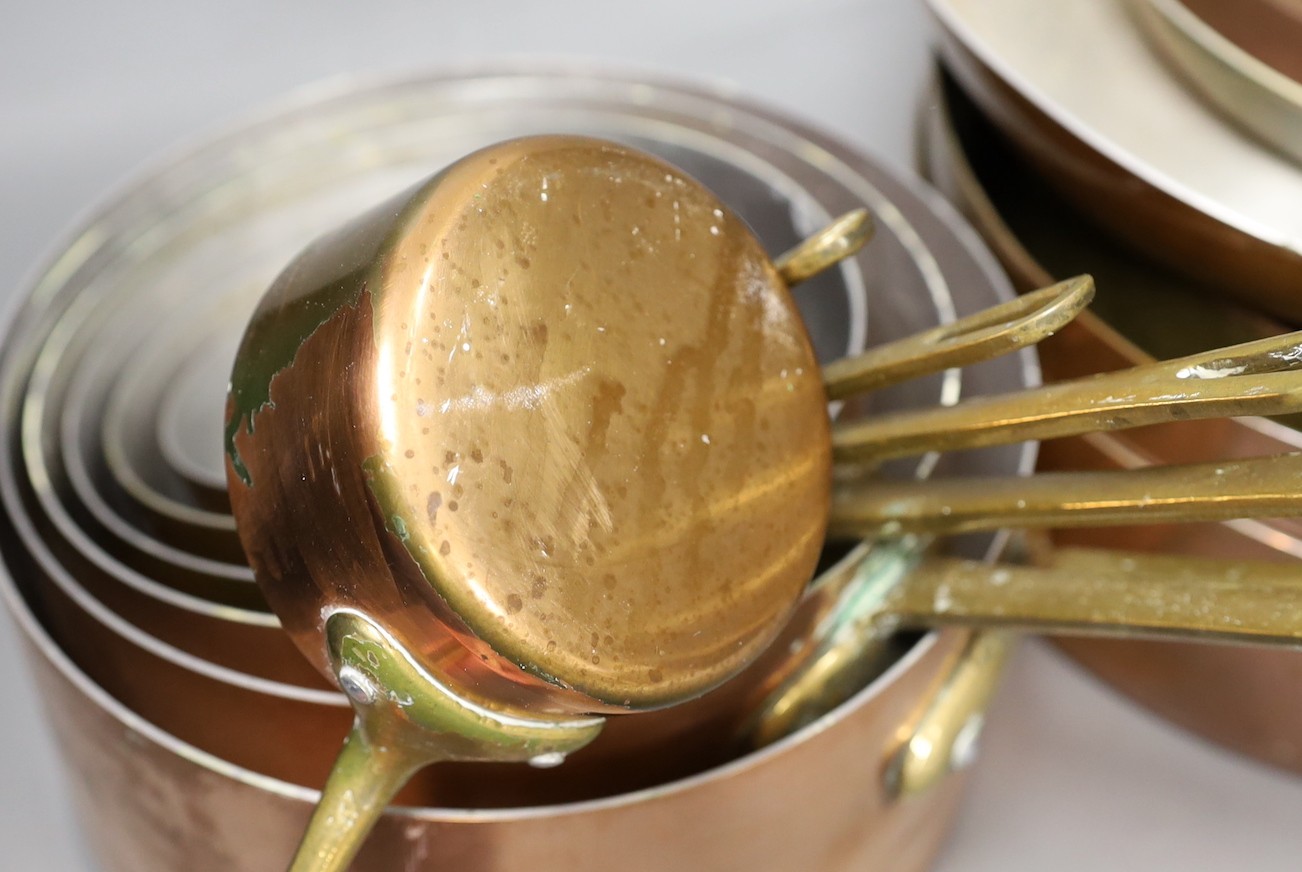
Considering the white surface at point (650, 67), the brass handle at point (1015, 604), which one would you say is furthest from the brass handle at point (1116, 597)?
the white surface at point (650, 67)

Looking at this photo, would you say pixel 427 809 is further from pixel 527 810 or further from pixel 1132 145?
pixel 1132 145

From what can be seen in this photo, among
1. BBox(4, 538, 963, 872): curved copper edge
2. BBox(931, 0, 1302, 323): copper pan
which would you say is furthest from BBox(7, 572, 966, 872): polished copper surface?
BBox(931, 0, 1302, 323): copper pan

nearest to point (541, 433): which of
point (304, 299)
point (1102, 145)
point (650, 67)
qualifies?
point (304, 299)

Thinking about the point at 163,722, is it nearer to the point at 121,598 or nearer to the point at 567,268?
the point at 121,598

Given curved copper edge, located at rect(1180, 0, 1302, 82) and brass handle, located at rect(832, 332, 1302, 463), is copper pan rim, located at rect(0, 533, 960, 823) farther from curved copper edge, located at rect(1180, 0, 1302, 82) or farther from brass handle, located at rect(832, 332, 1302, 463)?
A: curved copper edge, located at rect(1180, 0, 1302, 82)

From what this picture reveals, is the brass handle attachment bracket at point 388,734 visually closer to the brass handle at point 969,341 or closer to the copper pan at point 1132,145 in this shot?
the brass handle at point 969,341

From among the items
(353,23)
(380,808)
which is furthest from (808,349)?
(353,23)
